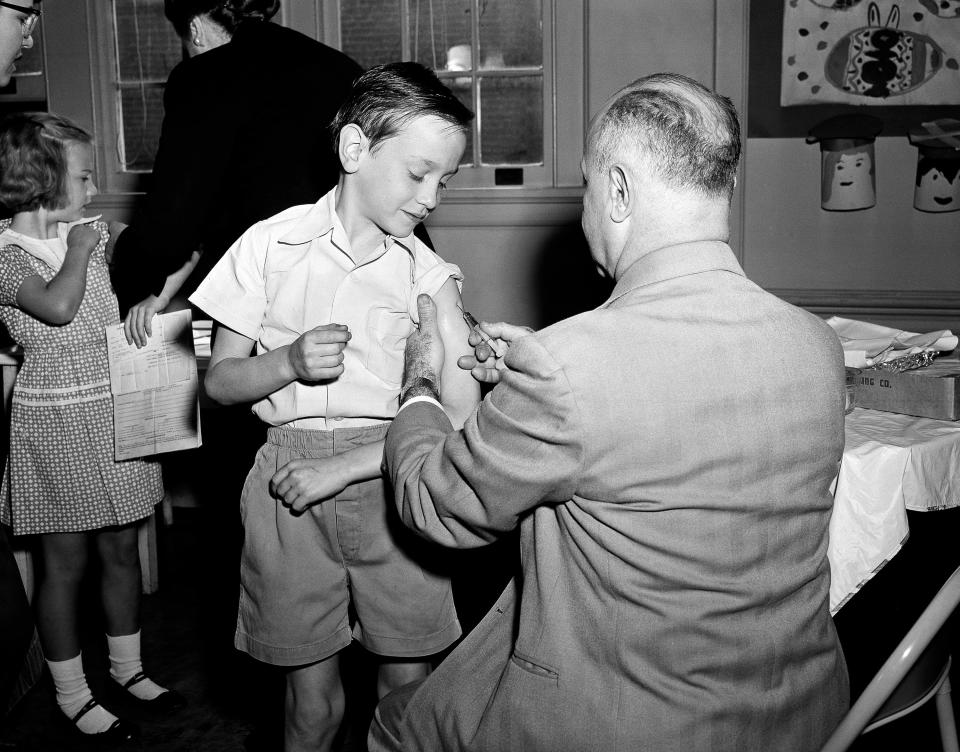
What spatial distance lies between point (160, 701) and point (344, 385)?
150 centimetres

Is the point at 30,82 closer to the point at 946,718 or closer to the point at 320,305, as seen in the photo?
the point at 320,305

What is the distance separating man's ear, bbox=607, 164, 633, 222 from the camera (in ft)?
3.71

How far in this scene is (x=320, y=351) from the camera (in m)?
1.34

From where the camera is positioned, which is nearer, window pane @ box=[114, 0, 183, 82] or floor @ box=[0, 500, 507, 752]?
floor @ box=[0, 500, 507, 752]

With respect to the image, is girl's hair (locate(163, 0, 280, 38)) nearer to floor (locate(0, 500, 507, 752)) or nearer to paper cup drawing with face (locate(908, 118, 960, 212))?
floor (locate(0, 500, 507, 752))

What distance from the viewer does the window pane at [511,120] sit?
12.8ft

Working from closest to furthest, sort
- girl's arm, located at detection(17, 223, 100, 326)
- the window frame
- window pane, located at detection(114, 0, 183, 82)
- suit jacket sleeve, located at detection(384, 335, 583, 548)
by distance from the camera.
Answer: suit jacket sleeve, located at detection(384, 335, 583, 548)
girl's arm, located at detection(17, 223, 100, 326)
the window frame
window pane, located at detection(114, 0, 183, 82)

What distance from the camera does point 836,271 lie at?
376cm

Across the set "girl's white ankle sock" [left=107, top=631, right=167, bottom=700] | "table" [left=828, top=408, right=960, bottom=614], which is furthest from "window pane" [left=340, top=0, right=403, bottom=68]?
"table" [left=828, top=408, right=960, bottom=614]

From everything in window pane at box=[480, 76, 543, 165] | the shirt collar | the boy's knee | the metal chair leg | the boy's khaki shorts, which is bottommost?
the metal chair leg

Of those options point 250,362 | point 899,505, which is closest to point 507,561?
point 899,505

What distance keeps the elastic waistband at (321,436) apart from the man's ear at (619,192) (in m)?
0.58

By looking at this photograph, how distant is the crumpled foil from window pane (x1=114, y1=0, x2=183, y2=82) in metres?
3.35

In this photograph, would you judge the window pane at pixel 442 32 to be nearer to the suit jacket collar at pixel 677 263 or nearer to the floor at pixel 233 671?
the floor at pixel 233 671
